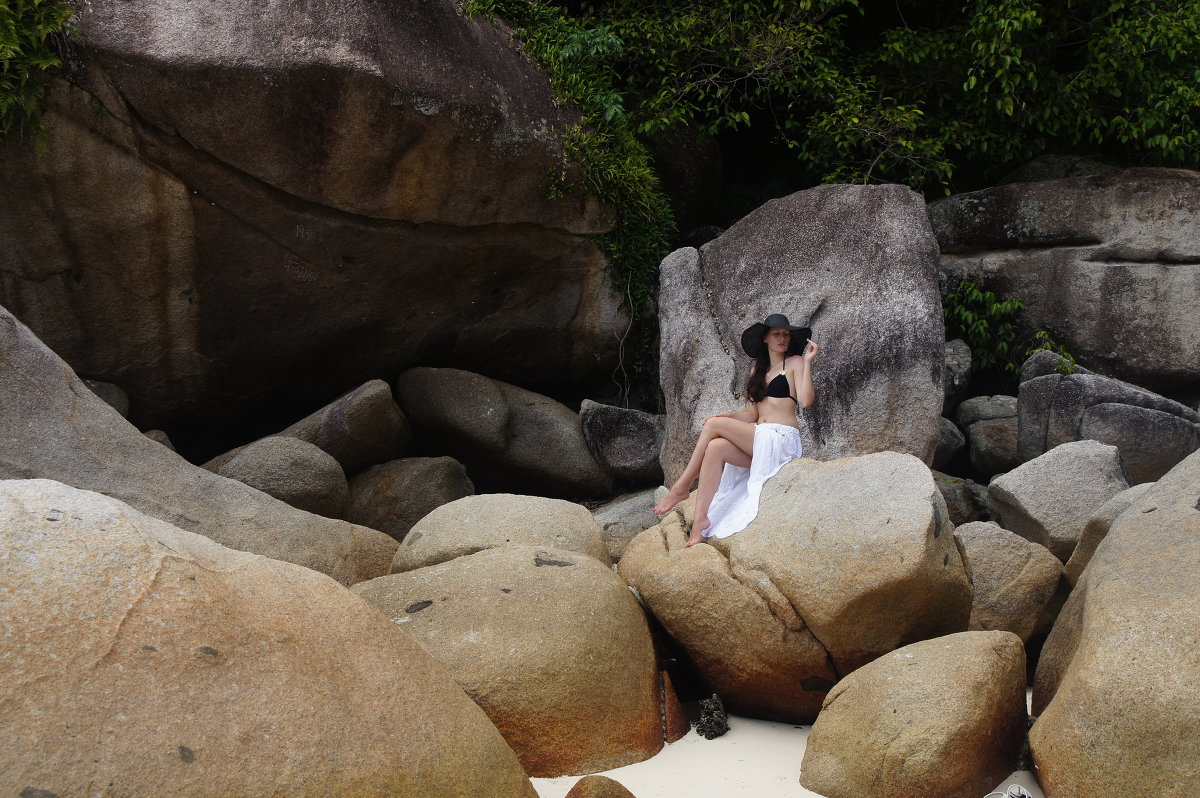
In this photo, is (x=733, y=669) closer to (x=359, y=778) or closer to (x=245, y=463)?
(x=359, y=778)

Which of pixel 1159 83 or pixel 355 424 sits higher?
pixel 1159 83

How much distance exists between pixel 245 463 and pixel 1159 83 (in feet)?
27.4

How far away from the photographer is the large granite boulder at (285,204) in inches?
285

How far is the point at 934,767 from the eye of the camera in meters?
3.56

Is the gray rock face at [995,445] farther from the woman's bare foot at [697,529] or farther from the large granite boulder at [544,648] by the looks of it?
the large granite boulder at [544,648]

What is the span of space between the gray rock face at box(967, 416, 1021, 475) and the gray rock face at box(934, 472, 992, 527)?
858mm

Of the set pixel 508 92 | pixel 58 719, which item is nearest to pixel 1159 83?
pixel 508 92

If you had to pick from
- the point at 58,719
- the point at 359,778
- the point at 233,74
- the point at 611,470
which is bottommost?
the point at 611,470

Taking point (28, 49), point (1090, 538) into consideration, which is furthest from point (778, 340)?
point (28, 49)

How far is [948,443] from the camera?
28.4 feet

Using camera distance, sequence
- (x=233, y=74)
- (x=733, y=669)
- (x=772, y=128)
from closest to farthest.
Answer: (x=733, y=669), (x=233, y=74), (x=772, y=128)

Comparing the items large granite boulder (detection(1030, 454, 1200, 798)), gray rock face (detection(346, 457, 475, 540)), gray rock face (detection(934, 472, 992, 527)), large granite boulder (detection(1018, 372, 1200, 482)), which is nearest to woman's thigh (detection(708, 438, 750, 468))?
large granite boulder (detection(1030, 454, 1200, 798))

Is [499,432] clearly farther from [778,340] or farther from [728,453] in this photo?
[728,453]

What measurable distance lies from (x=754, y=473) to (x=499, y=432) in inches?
142
